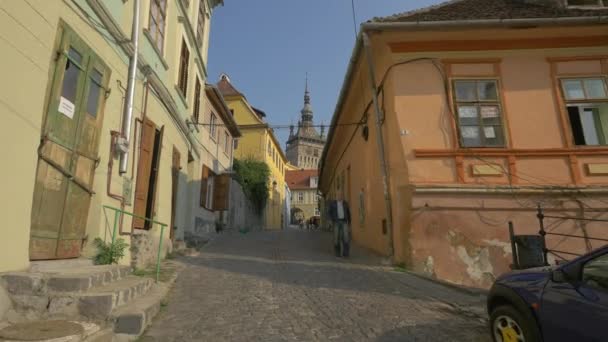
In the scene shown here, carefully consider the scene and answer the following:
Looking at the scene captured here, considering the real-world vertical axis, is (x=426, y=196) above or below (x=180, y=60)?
below

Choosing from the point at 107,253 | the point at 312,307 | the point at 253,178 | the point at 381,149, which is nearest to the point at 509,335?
the point at 312,307

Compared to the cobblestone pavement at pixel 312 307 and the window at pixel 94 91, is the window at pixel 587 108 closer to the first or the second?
the cobblestone pavement at pixel 312 307

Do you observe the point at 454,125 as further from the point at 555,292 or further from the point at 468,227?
the point at 555,292

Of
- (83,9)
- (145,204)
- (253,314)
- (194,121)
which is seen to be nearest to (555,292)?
(253,314)

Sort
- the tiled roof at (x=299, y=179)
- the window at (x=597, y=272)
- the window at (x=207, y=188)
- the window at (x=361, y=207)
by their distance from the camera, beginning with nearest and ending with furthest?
1. the window at (x=597, y=272)
2. the window at (x=361, y=207)
3. the window at (x=207, y=188)
4. the tiled roof at (x=299, y=179)

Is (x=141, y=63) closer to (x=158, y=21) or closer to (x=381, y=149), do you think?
(x=158, y=21)

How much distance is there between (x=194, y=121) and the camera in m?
12.8

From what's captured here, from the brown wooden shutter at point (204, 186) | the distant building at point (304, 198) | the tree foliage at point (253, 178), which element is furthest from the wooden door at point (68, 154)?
the distant building at point (304, 198)

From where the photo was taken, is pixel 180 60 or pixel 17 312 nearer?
pixel 17 312

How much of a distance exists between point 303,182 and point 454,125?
205ft

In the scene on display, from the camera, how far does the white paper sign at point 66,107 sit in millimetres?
4734

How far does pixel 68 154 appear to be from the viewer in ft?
16.0

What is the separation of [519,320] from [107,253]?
546 cm

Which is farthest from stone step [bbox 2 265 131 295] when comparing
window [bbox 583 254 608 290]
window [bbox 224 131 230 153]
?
window [bbox 224 131 230 153]
